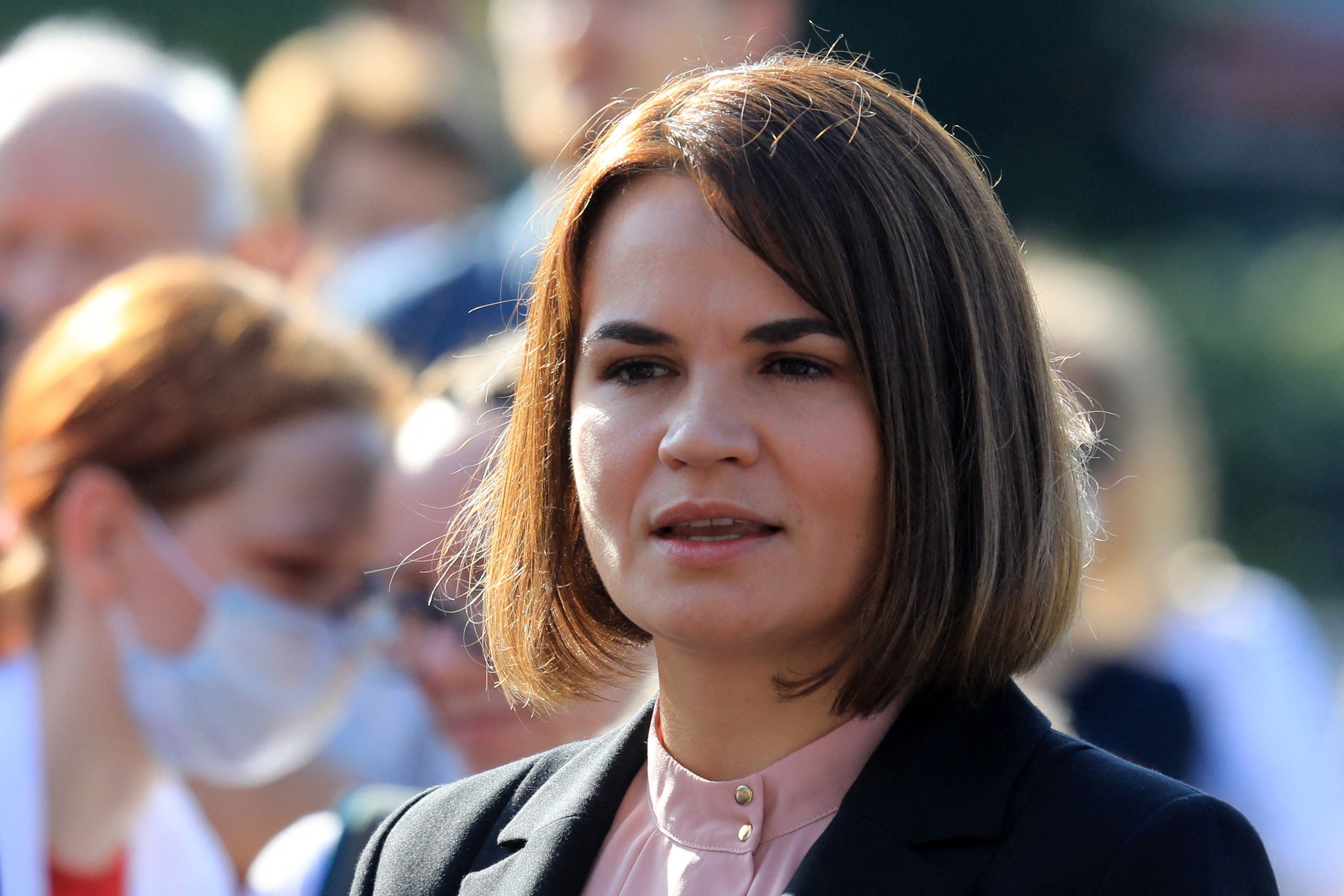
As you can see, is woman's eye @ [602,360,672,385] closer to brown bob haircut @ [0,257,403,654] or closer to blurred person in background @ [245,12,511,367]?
brown bob haircut @ [0,257,403,654]

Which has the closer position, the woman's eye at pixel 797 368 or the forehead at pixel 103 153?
the woman's eye at pixel 797 368

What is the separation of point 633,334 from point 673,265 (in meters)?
0.10

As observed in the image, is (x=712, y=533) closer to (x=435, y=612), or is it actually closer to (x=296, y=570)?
(x=435, y=612)

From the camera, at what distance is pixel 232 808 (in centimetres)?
411

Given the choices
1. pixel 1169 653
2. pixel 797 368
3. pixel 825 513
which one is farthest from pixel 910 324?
pixel 1169 653

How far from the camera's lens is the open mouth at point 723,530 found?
6.44ft

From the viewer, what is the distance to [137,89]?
5051mm

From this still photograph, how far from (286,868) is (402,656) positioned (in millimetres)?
806

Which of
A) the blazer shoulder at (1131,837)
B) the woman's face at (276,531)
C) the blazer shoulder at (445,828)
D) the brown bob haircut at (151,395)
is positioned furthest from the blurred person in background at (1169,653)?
the blazer shoulder at (1131,837)

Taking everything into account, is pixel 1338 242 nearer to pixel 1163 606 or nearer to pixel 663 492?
pixel 1163 606

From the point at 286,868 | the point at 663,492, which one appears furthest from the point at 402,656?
the point at 663,492

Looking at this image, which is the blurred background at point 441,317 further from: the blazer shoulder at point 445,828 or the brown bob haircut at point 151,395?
the blazer shoulder at point 445,828

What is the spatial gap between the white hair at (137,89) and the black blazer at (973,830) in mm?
3367

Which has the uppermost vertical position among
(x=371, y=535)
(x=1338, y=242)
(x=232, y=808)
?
(x=1338, y=242)
